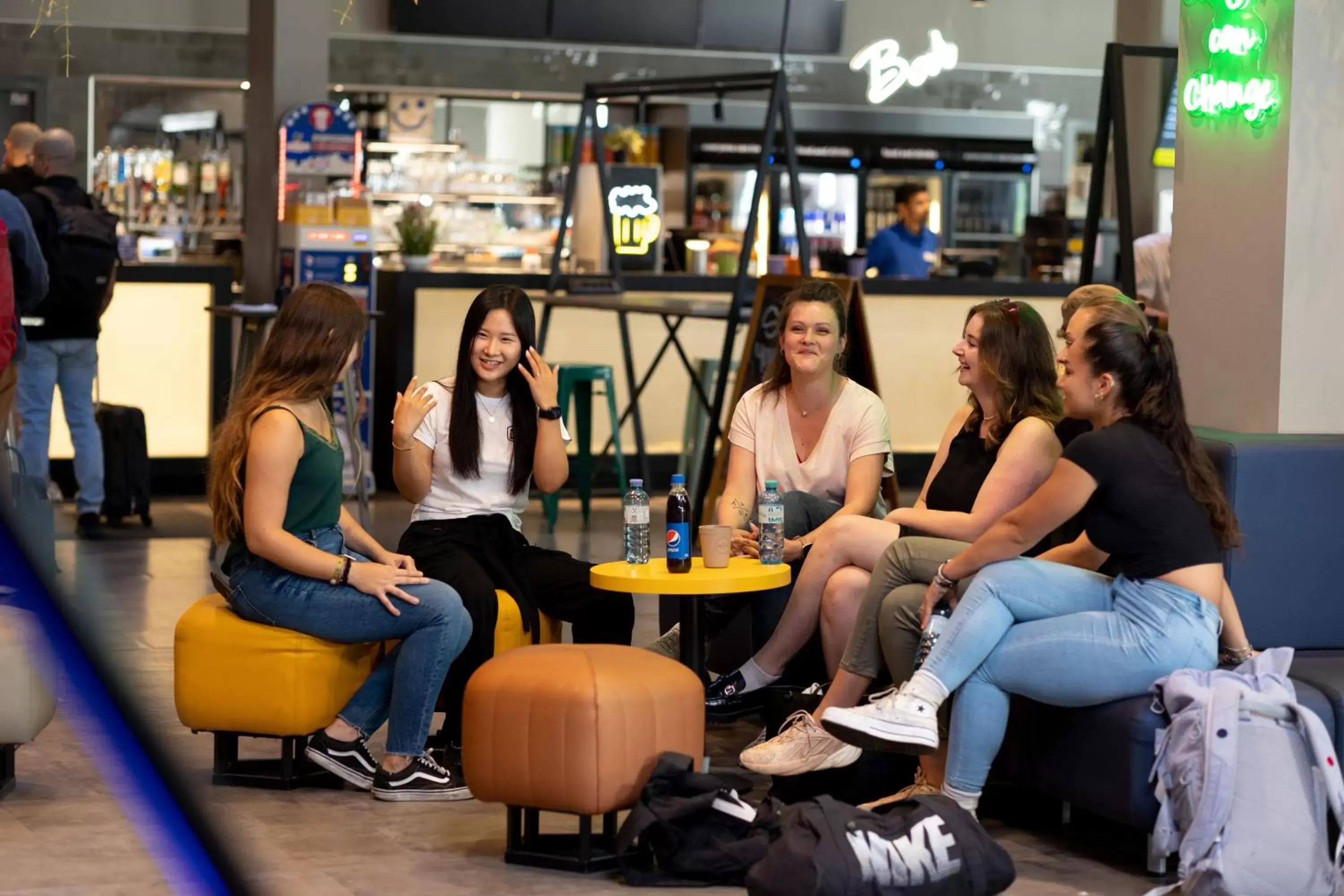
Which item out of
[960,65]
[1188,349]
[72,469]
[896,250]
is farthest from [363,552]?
[960,65]

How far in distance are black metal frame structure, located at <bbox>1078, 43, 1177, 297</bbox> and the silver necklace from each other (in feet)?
8.66

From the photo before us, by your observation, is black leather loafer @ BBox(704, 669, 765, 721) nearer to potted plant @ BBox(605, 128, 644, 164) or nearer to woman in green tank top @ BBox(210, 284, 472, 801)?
woman in green tank top @ BBox(210, 284, 472, 801)

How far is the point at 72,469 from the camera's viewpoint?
29.1 feet

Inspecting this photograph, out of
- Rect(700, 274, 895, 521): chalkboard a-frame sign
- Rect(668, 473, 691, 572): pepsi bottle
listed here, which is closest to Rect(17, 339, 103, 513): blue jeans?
Rect(700, 274, 895, 521): chalkboard a-frame sign

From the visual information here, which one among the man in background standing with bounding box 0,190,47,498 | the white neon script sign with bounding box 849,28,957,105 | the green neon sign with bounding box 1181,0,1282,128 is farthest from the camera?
the white neon script sign with bounding box 849,28,957,105

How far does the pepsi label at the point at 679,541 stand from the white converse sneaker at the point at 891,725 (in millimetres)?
639

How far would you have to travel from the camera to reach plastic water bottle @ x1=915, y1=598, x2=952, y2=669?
144 inches

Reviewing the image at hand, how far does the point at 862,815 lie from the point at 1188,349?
2290mm

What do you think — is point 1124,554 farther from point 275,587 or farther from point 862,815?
point 275,587

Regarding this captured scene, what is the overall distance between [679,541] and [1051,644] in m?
0.90

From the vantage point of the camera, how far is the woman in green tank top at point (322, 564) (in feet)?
12.5

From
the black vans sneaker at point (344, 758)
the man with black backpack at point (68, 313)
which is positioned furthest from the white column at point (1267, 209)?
the man with black backpack at point (68, 313)

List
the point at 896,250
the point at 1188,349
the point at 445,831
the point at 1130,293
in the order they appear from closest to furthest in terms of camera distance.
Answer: the point at 445,831 → the point at 1188,349 → the point at 1130,293 → the point at 896,250

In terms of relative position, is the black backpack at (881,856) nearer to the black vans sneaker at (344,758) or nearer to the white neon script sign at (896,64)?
the black vans sneaker at (344,758)
